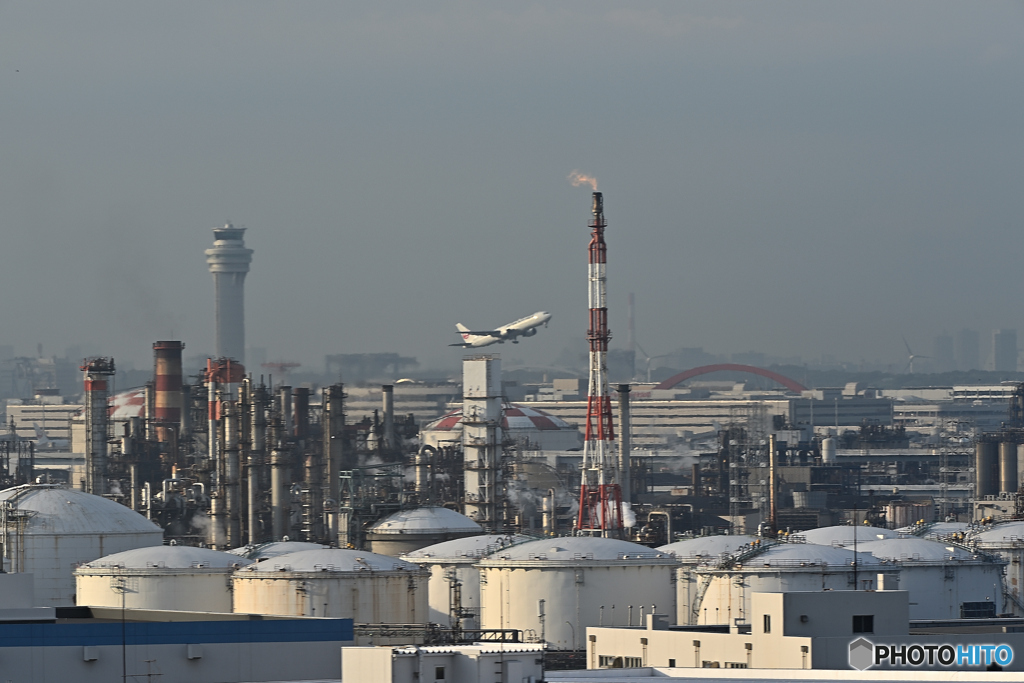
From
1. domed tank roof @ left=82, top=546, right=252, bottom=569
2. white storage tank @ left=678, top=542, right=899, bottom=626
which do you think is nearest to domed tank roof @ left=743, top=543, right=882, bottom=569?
white storage tank @ left=678, top=542, right=899, bottom=626

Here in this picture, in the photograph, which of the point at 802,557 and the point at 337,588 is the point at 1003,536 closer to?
the point at 802,557

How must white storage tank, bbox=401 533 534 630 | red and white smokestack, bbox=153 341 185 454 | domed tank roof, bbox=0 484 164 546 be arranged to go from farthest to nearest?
red and white smokestack, bbox=153 341 185 454
domed tank roof, bbox=0 484 164 546
white storage tank, bbox=401 533 534 630

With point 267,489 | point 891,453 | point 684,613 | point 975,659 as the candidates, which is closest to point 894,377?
point 891,453

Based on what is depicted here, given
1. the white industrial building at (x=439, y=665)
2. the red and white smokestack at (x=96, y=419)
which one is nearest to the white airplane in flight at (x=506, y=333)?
the red and white smokestack at (x=96, y=419)

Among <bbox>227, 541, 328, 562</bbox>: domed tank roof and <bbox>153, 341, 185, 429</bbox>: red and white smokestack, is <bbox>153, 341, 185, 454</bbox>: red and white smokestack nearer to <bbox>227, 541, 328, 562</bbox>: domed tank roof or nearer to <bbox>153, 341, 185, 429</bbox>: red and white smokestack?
<bbox>153, 341, 185, 429</bbox>: red and white smokestack

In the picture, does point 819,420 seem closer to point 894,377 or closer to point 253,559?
point 894,377
